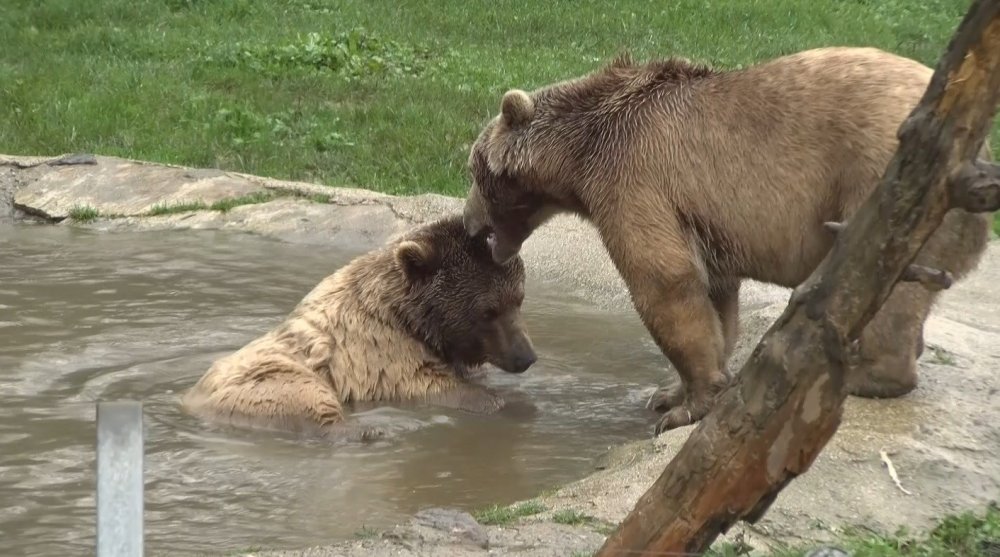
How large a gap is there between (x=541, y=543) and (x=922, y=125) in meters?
2.07

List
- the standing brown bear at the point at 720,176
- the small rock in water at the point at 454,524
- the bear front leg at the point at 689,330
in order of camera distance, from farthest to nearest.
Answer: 1. the bear front leg at the point at 689,330
2. the standing brown bear at the point at 720,176
3. the small rock in water at the point at 454,524

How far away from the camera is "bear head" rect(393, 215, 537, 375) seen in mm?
7578

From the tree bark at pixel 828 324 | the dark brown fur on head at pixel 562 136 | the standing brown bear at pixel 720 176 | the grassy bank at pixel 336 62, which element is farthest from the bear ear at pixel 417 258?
the grassy bank at pixel 336 62

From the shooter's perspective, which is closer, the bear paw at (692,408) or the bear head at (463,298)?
the bear paw at (692,408)

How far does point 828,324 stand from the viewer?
3410mm

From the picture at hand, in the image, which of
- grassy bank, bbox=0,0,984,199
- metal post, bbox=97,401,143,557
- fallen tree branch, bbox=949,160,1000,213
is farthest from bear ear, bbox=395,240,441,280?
metal post, bbox=97,401,143,557

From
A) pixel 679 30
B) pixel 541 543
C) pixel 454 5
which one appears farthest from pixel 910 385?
pixel 454 5

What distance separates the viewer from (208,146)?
514 inches

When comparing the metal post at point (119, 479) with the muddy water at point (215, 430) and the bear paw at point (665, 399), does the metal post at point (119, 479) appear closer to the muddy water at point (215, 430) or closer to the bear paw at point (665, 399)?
the muddy water at point (215, 430)

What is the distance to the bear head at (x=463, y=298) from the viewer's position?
7.58m

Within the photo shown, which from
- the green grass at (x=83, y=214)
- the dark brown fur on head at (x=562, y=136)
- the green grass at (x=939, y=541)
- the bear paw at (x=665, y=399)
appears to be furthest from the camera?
the green grass at (x=83, y=214)

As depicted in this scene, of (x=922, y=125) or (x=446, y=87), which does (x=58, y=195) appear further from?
(x=922, y=125)

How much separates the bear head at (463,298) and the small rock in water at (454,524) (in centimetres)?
263

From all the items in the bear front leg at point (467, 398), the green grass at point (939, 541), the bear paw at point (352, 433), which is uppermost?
the green grass at point (939, 541)
